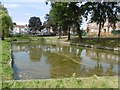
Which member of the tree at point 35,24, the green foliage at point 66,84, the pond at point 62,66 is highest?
the tree at point 35,24

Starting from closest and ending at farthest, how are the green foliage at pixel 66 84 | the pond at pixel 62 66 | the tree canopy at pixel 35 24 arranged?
the green foliage at pixel 66 84, the pond at pixel 62 66, the tree canopy at pixel 35 24

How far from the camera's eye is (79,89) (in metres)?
6.43

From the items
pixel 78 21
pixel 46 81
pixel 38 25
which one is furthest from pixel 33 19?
pixel 46 81

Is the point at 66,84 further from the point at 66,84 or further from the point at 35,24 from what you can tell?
the point at 35,24

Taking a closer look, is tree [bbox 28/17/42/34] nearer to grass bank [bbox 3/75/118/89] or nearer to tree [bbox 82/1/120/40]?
tree [bbox 82/1/120/40]

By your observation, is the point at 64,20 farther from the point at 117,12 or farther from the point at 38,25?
the point at 38,25

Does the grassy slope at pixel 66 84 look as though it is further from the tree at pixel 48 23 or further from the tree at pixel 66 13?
the tree at pixel 48 23

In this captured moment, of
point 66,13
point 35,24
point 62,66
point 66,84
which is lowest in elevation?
point 62,66

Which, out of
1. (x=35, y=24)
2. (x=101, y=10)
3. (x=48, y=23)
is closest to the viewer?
(x=101, y=10)

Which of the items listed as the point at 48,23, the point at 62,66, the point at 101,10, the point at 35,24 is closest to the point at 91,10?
the point at 101,10

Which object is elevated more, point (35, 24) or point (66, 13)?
point (66, 13)

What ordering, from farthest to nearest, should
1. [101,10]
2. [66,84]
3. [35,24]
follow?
[35,24] → [101,10] → [66,84]

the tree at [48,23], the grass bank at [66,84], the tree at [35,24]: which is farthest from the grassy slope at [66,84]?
the tree at [35,24]

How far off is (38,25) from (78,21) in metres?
41.0
